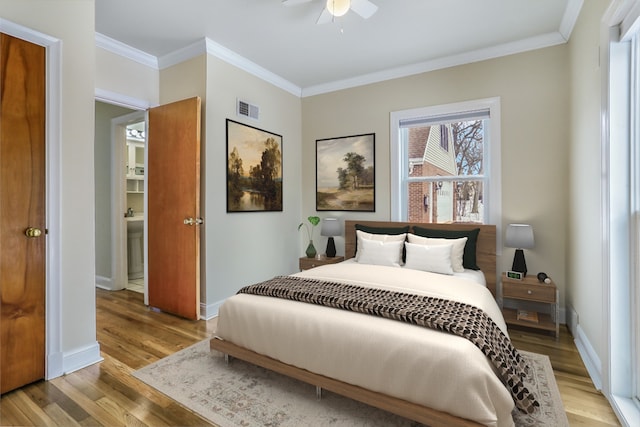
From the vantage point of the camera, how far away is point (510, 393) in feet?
5.16

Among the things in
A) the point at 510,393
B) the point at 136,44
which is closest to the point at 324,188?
the point at 136,44

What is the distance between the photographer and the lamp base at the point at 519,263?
306 centimetres

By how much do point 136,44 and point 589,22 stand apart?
156 inches

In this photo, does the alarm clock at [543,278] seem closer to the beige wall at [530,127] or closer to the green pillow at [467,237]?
the beige wall at [530,127]

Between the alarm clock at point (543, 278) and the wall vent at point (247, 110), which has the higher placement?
the wall vent at point (247, 110)

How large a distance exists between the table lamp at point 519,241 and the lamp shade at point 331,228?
1.90m

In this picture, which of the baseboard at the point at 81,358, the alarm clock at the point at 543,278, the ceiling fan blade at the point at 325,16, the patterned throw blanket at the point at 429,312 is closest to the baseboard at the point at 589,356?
the alarm clock at the point at 543,278

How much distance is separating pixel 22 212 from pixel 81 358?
1.09 metres

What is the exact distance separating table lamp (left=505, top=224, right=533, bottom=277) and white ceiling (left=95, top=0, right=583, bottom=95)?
1.82 m

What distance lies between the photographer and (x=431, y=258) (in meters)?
3.01

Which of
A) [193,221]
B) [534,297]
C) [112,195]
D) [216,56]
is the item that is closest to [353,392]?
[534,297]

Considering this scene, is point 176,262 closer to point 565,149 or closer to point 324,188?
point 324,188

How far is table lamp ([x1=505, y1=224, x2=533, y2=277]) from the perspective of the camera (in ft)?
9.84

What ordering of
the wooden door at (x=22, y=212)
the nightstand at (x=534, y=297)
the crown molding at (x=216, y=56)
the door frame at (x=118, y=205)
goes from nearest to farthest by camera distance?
the wooden door at (x=22, y=212), the nightstand at (x=534, y=297), the crown molding at (x=216, y=56), the door frame at (x=118, y=205)
